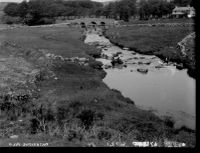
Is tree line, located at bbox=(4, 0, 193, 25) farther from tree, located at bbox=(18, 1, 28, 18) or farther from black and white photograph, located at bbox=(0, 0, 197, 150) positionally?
black and white photograph, located at bbox=(0, 0, 197, 150)

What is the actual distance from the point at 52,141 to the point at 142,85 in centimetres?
2415

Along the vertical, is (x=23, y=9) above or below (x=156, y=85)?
above

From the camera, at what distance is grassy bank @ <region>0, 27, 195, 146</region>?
53.2 ft

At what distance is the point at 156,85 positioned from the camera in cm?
3700

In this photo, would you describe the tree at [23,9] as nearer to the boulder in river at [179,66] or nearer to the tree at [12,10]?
the tree at [12,10]

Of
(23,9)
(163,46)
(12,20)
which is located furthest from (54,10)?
(163,46)

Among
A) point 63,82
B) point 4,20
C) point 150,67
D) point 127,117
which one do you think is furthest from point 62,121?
point 4,20

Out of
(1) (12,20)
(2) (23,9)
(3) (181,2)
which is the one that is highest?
(3) (181,2)

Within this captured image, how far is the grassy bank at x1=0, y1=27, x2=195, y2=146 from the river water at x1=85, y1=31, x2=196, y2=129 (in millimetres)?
2088

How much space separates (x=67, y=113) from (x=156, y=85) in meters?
16.0

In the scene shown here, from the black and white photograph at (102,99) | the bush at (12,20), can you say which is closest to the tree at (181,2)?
the bush at (12,20)

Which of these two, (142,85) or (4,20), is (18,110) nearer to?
(142,85)

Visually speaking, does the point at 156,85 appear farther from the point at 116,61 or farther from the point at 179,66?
the point at 116,61

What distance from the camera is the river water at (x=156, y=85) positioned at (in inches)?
1085
